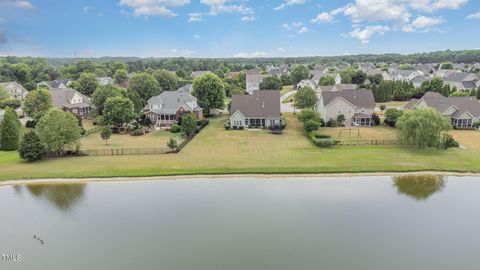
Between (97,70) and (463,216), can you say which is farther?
(97,70)

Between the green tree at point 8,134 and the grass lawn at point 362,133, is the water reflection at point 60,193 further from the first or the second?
the grass lawn at point 362,133

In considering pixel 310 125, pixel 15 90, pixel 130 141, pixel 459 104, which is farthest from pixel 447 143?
pixel 15 90

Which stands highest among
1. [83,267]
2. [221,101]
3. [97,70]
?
[97,70]

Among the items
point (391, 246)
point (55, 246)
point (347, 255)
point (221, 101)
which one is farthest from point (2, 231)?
point (221, 101)

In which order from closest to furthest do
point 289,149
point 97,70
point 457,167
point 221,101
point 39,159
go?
point 457,167 → point 39,159 → point 289,149 → point 221,101 → point 97,70

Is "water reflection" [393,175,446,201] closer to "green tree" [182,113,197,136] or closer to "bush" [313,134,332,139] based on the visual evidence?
"bush" [313,134,332,139]

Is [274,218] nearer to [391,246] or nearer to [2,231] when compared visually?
[391,246]
